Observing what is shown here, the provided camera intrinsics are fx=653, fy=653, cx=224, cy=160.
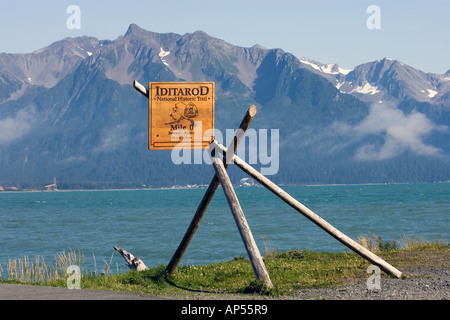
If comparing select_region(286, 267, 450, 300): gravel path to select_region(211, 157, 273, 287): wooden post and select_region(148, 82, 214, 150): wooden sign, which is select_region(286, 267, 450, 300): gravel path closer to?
select_region(211, 157, 273, 287): wooden post

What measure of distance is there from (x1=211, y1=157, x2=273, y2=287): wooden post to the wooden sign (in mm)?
1105

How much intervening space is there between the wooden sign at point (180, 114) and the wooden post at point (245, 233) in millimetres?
1105

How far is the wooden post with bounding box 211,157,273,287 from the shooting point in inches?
643

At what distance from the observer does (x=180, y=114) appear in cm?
1781

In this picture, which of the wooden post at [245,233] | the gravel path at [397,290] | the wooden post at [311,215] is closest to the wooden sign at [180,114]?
the wooden post at [311,215]

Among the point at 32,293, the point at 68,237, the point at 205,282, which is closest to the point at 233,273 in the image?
the point at 205,282

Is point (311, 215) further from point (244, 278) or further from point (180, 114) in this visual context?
point (180, 114)

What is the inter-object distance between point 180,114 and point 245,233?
381 cm

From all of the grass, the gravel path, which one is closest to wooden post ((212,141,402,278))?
the gravel path

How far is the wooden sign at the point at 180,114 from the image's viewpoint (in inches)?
696

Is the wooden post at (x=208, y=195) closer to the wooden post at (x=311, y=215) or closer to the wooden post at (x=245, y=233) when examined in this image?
the wooden post at (x=245, y=233)

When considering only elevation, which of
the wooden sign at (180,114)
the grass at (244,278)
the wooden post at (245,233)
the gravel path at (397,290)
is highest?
the wooden sign at (180,114)

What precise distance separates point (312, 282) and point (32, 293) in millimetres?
7204
